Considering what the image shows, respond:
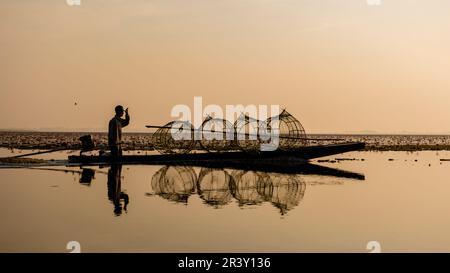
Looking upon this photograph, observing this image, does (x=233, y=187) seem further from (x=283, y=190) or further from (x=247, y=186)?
(x=283, y=190)

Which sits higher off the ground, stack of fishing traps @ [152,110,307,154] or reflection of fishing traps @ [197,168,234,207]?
stack of fishing traps @ [152,110,307,154]

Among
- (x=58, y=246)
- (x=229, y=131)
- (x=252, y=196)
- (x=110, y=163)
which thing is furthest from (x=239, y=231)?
(x=229, y=131)

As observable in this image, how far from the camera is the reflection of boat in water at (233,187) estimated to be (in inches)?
542

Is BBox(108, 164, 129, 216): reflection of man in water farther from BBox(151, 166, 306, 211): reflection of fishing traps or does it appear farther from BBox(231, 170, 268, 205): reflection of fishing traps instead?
BBox(231, 170, 268, 205): reflection of fishing traps

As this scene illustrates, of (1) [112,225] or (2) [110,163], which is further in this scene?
(2) [110,163]

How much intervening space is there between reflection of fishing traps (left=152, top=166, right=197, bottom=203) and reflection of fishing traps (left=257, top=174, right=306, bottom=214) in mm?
1635

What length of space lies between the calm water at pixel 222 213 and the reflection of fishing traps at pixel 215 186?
24 mm

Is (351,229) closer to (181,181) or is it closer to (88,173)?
(181,181)

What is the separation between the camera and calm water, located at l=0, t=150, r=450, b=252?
9.78 metres

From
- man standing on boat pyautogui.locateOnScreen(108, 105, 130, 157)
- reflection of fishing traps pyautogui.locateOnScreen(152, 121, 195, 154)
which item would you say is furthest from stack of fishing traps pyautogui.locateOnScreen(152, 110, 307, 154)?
man standing on boat pyautogui.locateOnScreen(108, 105, 130, 157)

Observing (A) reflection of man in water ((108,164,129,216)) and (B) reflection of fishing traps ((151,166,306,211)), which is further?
(B) reflection of fishing traps ((151,166,306,211))

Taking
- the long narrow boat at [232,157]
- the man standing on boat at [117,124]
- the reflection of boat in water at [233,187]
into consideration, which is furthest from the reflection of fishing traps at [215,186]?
the man standing on boat at [117,124]

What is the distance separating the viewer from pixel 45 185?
1614 centimetres

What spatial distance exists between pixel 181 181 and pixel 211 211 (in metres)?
5.31
